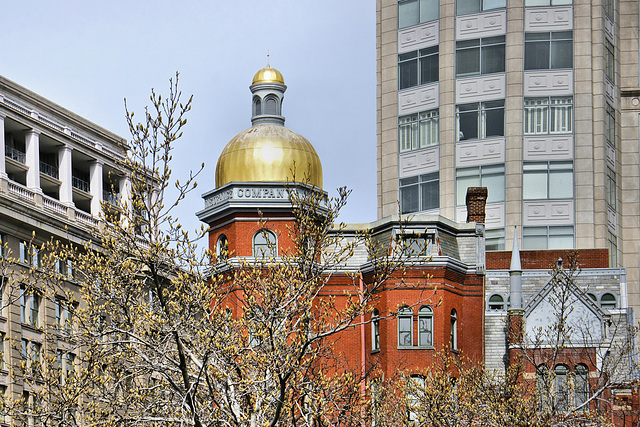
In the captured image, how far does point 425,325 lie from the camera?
60250 mm

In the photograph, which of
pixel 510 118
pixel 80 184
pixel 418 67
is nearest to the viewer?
pixel 510 118

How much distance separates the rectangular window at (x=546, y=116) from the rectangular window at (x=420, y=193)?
640 cm

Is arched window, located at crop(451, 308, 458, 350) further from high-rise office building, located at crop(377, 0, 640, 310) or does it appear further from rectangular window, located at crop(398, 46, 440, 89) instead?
rectangular window, located at crop(398, 46, 440, 89)

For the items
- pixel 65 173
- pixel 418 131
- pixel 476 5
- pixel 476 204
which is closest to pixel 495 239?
pixel 418 131

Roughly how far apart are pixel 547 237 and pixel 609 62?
13.5 m

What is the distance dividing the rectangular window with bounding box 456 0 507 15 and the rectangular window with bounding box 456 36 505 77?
6.25 ft

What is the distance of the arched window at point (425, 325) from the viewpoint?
197 feet

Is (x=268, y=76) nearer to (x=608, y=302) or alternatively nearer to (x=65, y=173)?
(x=608, y=302)

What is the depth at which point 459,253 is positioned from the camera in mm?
62188

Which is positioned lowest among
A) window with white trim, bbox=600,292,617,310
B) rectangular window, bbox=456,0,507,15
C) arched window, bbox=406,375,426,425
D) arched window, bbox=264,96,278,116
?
arched window, bbox=406,375,426,425

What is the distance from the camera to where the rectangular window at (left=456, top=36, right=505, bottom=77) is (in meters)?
88.2

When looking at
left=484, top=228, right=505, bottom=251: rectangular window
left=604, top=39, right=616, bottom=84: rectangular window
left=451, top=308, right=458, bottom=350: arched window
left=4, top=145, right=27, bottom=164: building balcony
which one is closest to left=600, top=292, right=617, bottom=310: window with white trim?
left=451, top=308, right=458, bottom=350: arched window

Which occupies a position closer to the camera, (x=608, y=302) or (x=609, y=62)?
(x=608, y=302)

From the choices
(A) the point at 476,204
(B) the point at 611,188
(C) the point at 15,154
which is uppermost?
(C) the point at 15,154
